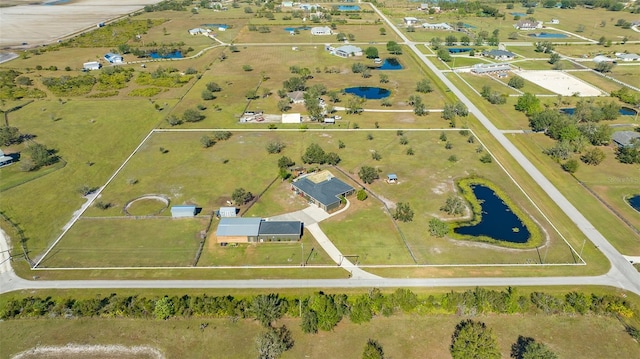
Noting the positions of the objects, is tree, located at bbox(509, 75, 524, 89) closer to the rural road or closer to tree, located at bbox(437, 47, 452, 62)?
tree, located at bbox(437, 47, 452, 62)

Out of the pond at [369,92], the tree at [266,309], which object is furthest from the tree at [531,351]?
the pond at [369,92]

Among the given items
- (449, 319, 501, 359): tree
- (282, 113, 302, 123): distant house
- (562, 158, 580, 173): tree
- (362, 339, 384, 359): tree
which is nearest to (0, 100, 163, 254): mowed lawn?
(282, 113, 302, 123): distant house

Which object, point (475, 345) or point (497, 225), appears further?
point (497, 225)

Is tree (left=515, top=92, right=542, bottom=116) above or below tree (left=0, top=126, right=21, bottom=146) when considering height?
above

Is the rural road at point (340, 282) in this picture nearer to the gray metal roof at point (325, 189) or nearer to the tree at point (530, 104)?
the gray metal roof at point (325, 189)

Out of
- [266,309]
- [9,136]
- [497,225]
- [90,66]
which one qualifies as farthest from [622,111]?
[90,66]

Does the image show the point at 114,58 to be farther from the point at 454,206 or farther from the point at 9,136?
the point at 454,206

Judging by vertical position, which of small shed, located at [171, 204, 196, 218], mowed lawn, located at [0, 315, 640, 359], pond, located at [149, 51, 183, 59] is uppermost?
pond, located at [149, 51, 183, 59]
